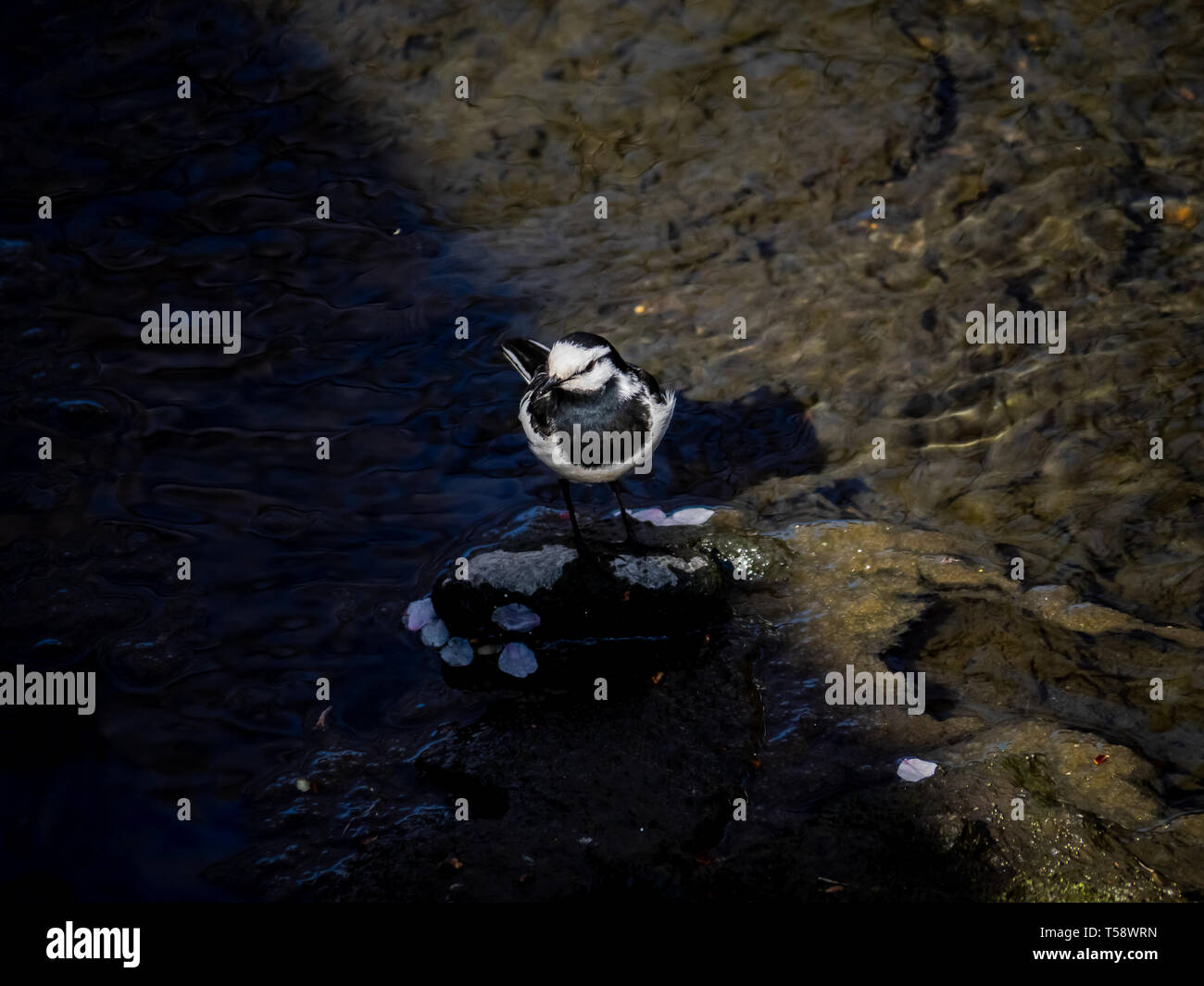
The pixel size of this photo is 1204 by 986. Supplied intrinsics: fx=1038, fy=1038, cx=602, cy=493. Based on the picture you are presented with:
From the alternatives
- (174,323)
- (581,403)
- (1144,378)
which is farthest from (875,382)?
(174,323)

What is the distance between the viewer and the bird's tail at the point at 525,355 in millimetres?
5766

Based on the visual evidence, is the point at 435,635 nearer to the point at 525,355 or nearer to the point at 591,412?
the point at 591,412

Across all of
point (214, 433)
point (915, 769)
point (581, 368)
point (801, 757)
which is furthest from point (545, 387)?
point (214, 433)

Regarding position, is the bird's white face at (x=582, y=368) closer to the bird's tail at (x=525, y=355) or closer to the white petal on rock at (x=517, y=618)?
the bird's tail at (x=525, y=355)

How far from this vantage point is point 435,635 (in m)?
5.05

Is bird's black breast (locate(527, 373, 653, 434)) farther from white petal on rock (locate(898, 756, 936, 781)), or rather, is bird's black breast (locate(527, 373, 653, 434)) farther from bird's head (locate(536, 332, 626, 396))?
white petal on rock (locate(898, 756, 936, 781))

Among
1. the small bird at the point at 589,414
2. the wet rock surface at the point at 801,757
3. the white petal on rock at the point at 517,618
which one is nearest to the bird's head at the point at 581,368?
the small bird at the point at 589,414

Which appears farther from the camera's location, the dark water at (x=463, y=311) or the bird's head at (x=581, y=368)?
the dark water at (x=463, y=311)

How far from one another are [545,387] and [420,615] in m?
1.32

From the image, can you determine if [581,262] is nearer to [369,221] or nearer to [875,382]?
[369,221]

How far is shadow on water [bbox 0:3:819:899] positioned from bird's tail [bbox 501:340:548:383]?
624 mm

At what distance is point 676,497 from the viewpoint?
5996 mm

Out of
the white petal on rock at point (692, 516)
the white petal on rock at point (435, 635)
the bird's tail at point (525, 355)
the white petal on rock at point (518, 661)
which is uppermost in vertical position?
the bird's tail at point (525, 355)

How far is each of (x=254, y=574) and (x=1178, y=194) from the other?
253 inches
